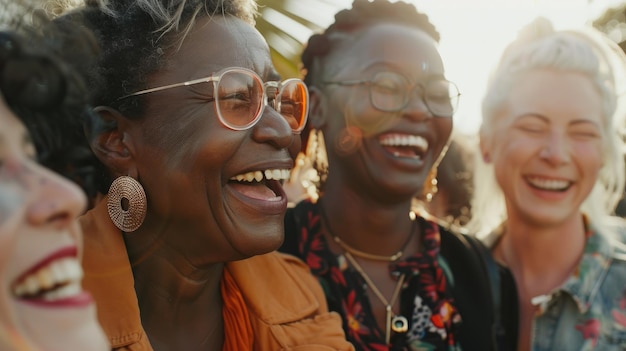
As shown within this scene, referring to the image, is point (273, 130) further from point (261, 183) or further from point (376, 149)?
point (376, 149)

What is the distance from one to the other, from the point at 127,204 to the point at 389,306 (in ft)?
4.53

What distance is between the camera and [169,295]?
7.80ft

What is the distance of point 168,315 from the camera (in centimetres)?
238

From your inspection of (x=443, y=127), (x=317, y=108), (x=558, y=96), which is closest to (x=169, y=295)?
(x=317, y=108)

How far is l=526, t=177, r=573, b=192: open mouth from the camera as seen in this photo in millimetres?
3434

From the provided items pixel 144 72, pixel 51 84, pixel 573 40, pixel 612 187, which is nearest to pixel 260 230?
pixel 144 72

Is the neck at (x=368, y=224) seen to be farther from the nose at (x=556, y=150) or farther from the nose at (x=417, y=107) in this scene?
the nose at (x=556, y=150)

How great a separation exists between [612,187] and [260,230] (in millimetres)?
2370

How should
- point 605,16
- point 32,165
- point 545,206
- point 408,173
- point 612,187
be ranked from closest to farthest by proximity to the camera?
point 32,165 < point 408,173 < point 545,206 < point 612,187 < point 605,16

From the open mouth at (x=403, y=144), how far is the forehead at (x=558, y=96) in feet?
1.96

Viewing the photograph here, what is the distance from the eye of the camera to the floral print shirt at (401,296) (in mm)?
3016

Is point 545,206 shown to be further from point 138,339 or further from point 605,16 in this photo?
point 605,16

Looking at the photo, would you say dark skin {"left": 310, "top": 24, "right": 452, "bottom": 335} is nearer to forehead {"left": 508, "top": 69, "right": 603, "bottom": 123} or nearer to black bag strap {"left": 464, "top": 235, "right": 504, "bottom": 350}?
black bag strap {"left": 464, "top": 235, "right": 504, "bottom": 350}

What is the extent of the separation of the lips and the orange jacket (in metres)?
0.78
